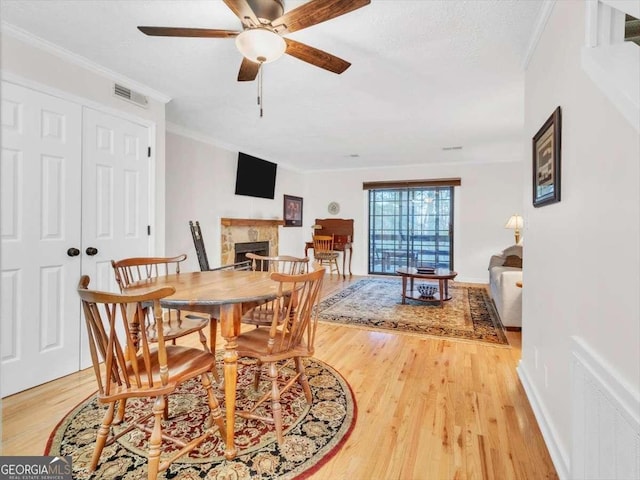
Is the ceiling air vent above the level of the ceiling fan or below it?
above

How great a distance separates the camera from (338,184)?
7195 mm

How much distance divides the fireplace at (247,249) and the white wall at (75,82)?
210 cm

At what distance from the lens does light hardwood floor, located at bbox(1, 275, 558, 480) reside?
1.44 m

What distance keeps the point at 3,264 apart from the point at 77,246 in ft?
1.45

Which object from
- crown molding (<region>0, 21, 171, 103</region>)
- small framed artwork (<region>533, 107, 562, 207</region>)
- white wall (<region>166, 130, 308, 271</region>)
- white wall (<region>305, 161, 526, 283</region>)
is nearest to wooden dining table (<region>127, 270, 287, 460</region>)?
small framed artwork (<region>533, 107, 562, 207</region>)

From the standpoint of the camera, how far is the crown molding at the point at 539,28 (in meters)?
1.70

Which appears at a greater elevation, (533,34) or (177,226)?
(533,34)

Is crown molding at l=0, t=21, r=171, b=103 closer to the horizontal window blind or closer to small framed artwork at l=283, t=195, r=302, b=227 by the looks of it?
small framed artwork at l=283, t=195, r=302, b=227

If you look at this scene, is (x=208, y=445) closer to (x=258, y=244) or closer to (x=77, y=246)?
(x=77, y=246)

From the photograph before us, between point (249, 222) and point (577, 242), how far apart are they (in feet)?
15.2

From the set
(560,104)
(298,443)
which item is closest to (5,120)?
(298,443)

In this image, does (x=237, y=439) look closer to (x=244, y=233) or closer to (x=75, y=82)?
(x=75, y=82)

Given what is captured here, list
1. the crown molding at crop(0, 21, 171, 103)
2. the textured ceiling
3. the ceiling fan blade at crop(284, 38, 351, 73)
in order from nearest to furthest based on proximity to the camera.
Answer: the ceiling fan blade at crop(284, 38, 351, 73) → the textured ceiling → the crown molding at crop(0, 21, 171, 103)

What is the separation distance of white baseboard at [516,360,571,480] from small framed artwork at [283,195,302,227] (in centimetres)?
515
